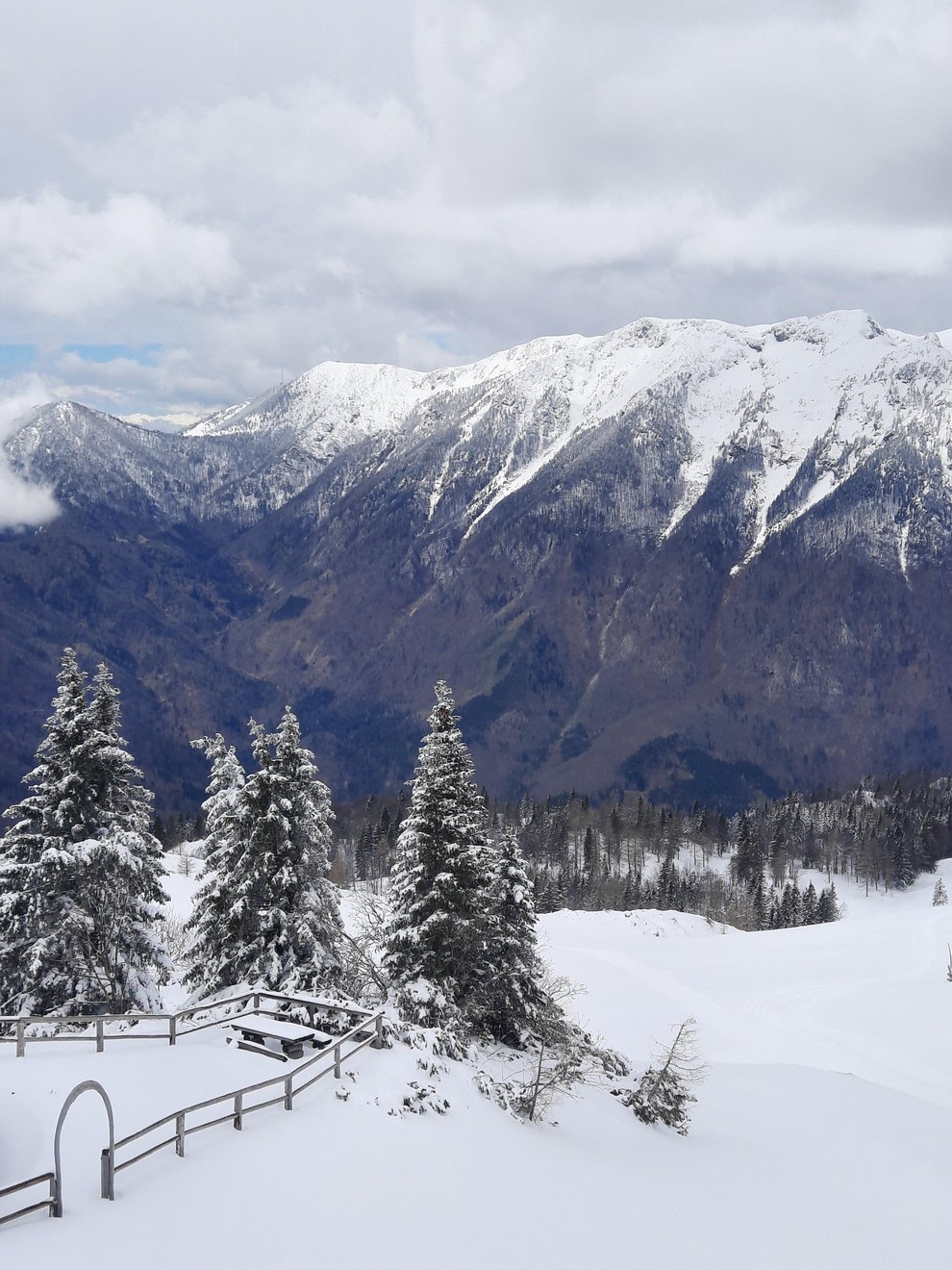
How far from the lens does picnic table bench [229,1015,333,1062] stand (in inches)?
808

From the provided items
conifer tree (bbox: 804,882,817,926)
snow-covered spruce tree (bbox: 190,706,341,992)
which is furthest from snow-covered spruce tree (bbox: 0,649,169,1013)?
conifer tree (bbox: 804,882,817,926)

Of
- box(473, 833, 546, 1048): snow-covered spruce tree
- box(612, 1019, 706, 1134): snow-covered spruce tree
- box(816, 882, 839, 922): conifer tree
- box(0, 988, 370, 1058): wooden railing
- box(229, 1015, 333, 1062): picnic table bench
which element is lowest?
box(816, 882, 839, 922): conifer tree

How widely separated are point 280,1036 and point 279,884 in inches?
336

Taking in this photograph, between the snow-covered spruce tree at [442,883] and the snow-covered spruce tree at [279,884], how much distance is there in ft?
8.28

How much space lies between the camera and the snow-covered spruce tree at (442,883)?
1085 inches

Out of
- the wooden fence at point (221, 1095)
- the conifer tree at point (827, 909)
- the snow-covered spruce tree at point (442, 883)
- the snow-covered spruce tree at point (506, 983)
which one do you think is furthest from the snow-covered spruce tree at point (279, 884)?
the conifer tree at point (827, 909)

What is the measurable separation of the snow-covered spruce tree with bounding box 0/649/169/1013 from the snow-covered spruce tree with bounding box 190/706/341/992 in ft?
7.76

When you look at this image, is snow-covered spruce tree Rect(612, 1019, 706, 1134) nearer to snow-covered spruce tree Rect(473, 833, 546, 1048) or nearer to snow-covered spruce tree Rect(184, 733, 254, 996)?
snow-covered spruce tree Rect(473, 833, 546, 1048)

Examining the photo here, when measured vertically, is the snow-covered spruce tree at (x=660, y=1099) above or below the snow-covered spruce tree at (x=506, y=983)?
below

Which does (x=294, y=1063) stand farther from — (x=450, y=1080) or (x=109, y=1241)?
(x=109, y=1241)

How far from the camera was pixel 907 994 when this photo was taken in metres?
62.0

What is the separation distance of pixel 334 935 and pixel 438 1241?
604 inches

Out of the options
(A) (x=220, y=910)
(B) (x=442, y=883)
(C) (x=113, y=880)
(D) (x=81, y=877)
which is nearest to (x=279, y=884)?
(A) (x=220, y=910)

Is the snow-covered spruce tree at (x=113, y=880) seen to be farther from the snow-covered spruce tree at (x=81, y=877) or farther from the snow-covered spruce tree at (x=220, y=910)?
the snow-covered spruce tree at (x=220, y=910)
